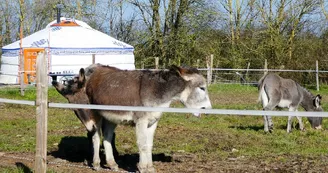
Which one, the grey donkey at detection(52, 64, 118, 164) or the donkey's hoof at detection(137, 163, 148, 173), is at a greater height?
the grey donkey at detection(52, 64, 118, 164)

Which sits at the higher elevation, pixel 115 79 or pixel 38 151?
pixel 115 79

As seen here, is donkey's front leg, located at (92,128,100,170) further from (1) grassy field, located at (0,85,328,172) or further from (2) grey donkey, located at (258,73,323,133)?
(2) grey donkey, located at (258,73,323,133)

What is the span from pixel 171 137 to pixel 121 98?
3550 mm

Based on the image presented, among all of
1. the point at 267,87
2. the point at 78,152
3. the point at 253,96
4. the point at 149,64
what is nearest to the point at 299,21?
the point at 149,64

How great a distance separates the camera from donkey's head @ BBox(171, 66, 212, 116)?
23.8 ft

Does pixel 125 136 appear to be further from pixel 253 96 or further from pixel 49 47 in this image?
pixel 49 47

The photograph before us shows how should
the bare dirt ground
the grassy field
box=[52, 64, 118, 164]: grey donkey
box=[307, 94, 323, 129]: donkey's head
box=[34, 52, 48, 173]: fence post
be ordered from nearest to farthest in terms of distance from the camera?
1. box=[34, 52, 48, 173]: fence post
2. the bare dirt ground
3. box=[52, 64, 118, 164]: grey donkey
4. the grassy field
5. box=[307, 94, 323, 129]: donkey's head

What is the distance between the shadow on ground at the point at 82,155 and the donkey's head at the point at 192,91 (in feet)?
3.86

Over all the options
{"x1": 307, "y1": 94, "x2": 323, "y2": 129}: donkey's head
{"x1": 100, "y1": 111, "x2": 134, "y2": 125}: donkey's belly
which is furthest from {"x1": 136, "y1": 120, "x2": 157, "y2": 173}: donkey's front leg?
{"x1": 307, "y1": 94, "x2": 323, "y2": 129}: donkey's head

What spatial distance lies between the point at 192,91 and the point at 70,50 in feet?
68.2

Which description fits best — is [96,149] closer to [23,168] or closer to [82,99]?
[82,99]

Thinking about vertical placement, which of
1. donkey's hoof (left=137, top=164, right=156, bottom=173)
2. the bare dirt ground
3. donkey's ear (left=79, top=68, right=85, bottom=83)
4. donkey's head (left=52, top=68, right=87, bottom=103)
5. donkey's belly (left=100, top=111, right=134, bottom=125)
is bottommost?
the bare dirt ground

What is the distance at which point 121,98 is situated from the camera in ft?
23.8

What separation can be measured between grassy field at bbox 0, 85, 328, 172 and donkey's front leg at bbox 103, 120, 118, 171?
63 centimetres
